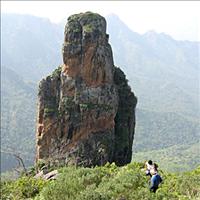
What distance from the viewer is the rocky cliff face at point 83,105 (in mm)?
45938

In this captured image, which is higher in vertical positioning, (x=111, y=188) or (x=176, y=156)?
(x=111, y=188)

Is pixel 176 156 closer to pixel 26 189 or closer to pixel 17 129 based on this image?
pixel 17 129

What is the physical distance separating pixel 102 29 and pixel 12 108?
463ft

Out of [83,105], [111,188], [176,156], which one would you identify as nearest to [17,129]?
[176,156]

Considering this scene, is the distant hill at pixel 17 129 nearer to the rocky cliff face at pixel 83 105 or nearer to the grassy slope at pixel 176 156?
the grassy slope at pixel 176 156

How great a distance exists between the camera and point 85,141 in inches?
1810

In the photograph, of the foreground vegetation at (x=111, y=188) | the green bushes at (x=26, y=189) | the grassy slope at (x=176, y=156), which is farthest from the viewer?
the grassy slope at (x=176, y=156)

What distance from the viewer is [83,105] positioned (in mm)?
46188

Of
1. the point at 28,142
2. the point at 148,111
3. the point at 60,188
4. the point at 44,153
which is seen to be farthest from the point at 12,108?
the point at 60,188

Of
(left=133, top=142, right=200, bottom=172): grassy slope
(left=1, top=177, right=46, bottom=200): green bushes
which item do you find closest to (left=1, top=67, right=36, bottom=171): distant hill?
(left=133, top=142, right=200, bottom=172): grassy slope

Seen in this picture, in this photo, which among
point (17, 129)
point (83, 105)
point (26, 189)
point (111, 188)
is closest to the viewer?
point (111, 188)

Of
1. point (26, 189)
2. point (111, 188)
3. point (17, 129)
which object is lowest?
point (17, 129)

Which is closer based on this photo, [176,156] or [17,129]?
[176,156]

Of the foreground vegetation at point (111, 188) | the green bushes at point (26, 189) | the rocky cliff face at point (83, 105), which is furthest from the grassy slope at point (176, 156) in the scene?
the foreground vegetation at point (111, 188)
